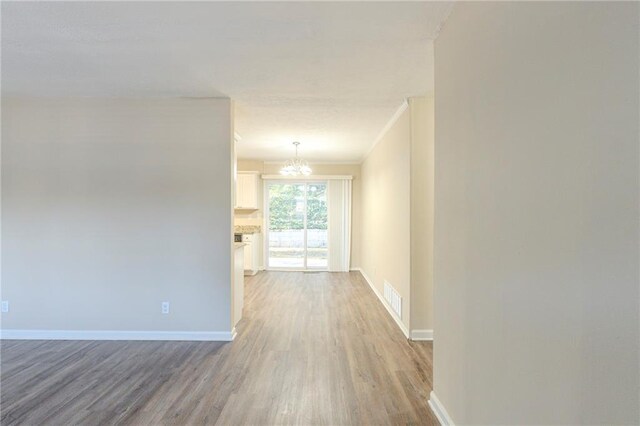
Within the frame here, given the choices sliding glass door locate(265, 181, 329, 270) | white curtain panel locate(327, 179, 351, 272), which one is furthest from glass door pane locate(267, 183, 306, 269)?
white curtain panel locate(327, 179, 351, 272)

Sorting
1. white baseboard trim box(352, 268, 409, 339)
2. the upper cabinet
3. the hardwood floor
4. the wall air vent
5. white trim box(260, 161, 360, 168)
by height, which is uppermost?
white trim box(260, 161, 360, 168)

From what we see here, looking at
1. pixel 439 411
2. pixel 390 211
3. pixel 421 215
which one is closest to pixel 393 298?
pixel 390 211

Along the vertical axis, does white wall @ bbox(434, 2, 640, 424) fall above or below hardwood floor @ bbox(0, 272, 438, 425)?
above

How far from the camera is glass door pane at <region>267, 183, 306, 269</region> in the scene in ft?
24.0

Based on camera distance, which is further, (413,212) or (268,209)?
(268,209)

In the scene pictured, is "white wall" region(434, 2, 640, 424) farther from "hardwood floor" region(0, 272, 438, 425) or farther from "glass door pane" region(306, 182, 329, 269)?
"glass door pane" region(306, 182, 329, 269)

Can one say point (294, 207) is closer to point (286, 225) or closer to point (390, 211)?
point (286, 225)

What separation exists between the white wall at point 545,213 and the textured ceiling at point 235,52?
58 cm

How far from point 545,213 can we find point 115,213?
3738 millimetres

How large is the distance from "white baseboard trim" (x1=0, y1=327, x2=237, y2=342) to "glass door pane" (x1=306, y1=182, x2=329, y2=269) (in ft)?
13.5

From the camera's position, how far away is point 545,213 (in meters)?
1.03

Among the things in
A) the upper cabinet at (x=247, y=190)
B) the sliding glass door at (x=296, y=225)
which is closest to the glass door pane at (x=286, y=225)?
the sliding glass door at (x=296, y=225)

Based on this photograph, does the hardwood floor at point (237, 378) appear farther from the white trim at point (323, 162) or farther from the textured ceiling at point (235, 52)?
the white trim at point (323, 162)

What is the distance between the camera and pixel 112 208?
3297mm
